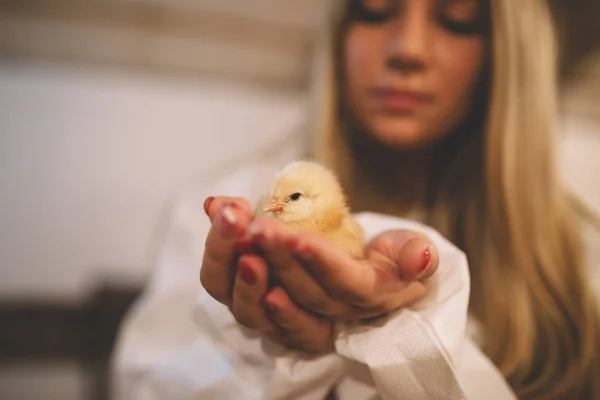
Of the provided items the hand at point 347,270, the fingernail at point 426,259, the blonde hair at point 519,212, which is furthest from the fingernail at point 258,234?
the blonde hair at point 519,212

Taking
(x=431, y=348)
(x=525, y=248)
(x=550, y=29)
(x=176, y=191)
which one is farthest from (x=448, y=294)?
(x=176, y=191)

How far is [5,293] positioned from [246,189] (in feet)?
2.45

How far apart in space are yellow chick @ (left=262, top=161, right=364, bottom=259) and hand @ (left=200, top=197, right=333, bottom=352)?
0.04m

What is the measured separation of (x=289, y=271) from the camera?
0.26m

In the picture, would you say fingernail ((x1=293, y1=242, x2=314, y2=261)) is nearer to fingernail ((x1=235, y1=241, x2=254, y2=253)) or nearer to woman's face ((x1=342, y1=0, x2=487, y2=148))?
fingernail ((x1=235, y1=241, x2=254, y2=253))

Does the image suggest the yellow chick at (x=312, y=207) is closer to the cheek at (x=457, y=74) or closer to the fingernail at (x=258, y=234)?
the fingernail at (x=258, y=234)

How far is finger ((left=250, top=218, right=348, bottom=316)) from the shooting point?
242 mm

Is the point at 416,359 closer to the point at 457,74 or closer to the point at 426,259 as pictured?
the point at 426,259

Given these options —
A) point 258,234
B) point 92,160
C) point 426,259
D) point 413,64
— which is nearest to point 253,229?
point 258,234

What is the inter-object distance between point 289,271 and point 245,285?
30 mm

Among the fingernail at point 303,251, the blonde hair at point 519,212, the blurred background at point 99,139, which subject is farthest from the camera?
the blurred background at point 99,139

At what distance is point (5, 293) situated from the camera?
3.21 ft

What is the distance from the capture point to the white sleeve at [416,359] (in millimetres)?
302

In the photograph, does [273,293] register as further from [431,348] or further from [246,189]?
[246,189]
